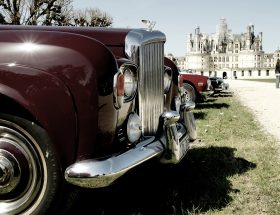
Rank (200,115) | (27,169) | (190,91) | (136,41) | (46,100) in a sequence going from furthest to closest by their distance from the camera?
(190,91) < (200,115) < (136,41) < (27,169) < (46,100)

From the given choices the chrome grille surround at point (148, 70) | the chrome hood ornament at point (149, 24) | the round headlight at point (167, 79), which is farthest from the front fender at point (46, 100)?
the round headlight at point (167, 79)

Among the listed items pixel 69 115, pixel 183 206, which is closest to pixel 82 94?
pixel 69 115

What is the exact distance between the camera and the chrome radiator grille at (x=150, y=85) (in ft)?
12.3

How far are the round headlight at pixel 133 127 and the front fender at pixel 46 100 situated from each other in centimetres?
59

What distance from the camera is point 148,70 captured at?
12.6 ft

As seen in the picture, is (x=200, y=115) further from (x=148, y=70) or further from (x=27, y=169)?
(x=27, y=169)

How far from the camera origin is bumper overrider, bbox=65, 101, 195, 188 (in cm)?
275

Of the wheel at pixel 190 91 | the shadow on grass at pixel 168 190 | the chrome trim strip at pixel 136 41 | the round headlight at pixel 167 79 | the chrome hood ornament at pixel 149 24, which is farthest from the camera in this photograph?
the wheel at pixel 190 91

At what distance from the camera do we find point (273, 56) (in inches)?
7092

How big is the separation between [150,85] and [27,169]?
147cm

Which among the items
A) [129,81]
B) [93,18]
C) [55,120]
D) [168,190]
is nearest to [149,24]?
[129,81]

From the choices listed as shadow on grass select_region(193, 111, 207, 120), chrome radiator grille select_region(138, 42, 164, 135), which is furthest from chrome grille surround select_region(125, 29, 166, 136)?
shadow on grass select_region(193, 111, 207, 120)

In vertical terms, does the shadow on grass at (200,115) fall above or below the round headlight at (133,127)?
below

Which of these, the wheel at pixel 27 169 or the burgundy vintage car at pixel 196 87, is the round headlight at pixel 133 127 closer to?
the wheel at pixel 27 169
